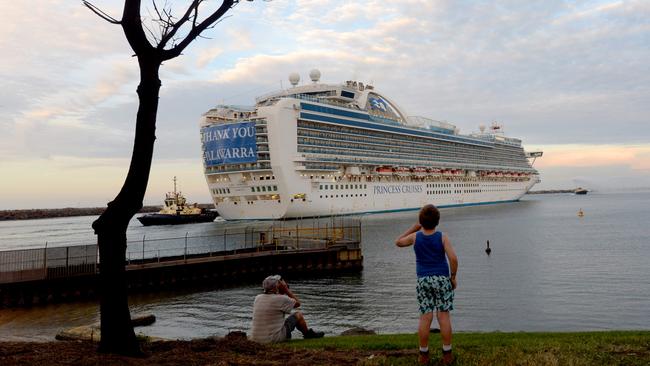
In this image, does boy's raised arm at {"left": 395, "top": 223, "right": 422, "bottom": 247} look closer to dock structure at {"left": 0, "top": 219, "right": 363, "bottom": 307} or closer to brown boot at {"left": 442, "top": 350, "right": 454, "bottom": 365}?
brown boot at {"left": 442, "top": 350, "right": 454, "bottom": 365}

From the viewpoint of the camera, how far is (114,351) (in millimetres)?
6660

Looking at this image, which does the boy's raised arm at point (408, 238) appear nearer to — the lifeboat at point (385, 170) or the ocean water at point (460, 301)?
the ocean water at point (460, 301)

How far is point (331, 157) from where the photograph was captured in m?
68.4

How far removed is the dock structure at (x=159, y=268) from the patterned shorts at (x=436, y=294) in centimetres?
1671

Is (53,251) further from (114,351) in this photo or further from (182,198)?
(182,198)

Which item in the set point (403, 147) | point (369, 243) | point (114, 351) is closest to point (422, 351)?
point (114, 351)

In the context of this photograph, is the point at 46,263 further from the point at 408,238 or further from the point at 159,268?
the point at 408,238

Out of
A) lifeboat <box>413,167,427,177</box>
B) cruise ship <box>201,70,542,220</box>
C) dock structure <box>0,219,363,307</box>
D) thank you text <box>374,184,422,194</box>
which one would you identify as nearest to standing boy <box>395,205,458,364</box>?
dock structure <box>0,219,363,307</box>

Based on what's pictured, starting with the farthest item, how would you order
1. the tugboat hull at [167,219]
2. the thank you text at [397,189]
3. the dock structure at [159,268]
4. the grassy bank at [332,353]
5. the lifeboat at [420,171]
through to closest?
the lifeboat at [420,171] → the tugboat hull at [167,219] → the thank you text at [397,189] → the dock structure at [159,268] → the grassy bank at [332,353]

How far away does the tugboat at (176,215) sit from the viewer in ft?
259

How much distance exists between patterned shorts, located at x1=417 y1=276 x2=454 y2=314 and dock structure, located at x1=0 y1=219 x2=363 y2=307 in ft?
54.8

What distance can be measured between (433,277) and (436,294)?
0.21 meters

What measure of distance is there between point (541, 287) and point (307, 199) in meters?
Result: 43.3

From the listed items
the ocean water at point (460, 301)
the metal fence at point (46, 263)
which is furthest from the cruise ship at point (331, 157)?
the metal fence at point (46, 263)
